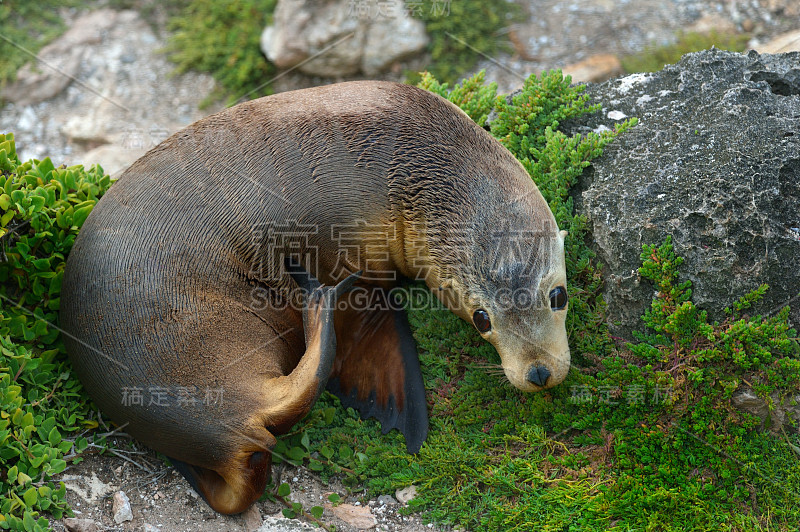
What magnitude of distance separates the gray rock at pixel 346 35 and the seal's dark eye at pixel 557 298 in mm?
5790

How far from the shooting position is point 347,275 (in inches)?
207

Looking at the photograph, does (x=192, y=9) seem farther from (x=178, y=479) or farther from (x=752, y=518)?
(x=752, y=518)

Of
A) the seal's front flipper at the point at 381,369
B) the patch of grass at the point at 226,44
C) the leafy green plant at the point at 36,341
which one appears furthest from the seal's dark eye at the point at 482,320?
the patch of grass at the point at 226,44

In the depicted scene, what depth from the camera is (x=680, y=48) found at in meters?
8.97

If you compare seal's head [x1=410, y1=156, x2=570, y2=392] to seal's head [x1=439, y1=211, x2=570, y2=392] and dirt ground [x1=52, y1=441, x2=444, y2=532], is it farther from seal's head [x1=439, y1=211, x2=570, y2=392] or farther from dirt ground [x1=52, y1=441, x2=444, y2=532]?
dirt ground [x1=52, y1=441, x2=444, y2=532]

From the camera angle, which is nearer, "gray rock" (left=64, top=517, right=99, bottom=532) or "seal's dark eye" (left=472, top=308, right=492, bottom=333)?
"gray rock" (left=64, top=517, right=99, bottom=532)

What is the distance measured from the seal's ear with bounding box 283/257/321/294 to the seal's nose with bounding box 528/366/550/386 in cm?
149

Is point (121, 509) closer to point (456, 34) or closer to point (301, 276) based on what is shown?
point (301, 276)

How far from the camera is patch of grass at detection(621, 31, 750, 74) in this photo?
879 cm

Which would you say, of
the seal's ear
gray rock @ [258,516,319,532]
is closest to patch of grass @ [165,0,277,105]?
the seal's ear

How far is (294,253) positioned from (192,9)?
6.81 metres

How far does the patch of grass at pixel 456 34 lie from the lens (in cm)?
958

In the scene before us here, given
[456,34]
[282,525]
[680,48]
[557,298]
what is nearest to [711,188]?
[557,298]

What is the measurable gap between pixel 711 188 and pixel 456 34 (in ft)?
18.2
